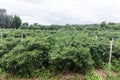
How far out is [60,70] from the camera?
6.60 metres

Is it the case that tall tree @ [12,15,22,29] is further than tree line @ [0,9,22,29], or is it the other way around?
tall tree @ [12,15,22,29]

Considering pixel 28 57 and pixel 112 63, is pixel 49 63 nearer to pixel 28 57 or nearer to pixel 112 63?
pixel 28 57

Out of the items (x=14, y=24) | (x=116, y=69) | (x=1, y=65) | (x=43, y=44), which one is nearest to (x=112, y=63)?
(x=116, y=69)

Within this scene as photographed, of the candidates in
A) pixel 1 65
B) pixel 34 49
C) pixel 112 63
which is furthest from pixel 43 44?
pixel 112 63

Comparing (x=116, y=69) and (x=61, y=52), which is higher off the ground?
(x=61, y=52)

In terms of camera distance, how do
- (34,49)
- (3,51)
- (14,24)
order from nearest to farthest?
(34,49) < (3,51) < (14,24)

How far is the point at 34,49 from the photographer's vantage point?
6.83 meters

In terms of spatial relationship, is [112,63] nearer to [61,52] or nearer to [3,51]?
[61,52]

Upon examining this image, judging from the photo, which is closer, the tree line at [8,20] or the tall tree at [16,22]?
the tree line at [8,20]

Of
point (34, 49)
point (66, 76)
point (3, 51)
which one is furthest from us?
point (3, 51)

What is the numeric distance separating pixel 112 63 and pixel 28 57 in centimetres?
393

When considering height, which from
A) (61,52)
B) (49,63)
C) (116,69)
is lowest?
(116,69)

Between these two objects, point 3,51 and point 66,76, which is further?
point 3,51

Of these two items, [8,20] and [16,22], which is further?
[16,22]
